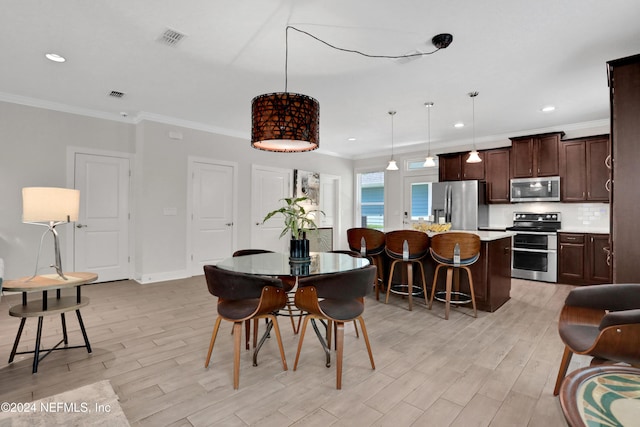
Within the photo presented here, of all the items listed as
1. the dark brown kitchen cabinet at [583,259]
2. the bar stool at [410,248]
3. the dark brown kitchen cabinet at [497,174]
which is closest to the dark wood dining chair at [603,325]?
the bar stool at [410,248]

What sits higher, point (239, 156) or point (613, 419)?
point (239, 156)

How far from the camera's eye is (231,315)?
2.14 metres

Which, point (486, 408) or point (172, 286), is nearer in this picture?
point (486, 408)

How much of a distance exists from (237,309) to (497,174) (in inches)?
221

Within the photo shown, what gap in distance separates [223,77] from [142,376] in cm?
302

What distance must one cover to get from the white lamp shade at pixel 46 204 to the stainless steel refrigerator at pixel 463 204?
577cm

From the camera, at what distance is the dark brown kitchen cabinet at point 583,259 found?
4.79m

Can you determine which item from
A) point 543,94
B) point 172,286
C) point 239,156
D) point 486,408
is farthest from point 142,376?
point 543,94

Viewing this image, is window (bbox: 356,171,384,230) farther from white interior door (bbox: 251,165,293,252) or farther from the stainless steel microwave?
the stainless steel microwave

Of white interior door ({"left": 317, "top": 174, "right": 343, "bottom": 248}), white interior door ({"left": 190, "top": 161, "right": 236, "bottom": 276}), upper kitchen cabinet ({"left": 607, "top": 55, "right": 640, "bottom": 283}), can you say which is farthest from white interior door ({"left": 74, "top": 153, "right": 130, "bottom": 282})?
upper kitchen cabinet ({"left": 607, "top": 55, "right": 640, "bottom": 283})

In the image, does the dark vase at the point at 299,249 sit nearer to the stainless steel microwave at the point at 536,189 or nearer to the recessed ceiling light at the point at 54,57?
the recessed ceiling light at the point at 54,57

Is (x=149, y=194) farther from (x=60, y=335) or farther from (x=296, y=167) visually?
(x=296, y=167)

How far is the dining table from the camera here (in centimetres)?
219

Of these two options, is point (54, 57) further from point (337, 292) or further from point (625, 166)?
point (625, 166)
